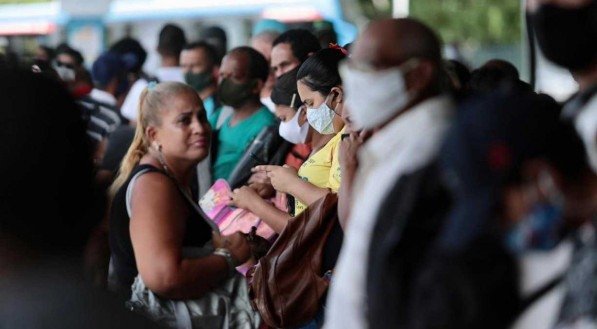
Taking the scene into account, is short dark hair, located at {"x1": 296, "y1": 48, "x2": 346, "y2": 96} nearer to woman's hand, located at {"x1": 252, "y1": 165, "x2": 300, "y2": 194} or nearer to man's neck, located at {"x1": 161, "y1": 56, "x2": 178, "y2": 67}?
woman's hand, located at {"x1": 252, "y1": 165, "x2": 300, "y2": 194}

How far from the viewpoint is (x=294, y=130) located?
18.3 feet

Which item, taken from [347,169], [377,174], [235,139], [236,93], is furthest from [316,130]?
[377,174]

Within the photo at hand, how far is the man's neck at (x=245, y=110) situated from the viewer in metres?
6.84

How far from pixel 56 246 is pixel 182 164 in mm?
2637

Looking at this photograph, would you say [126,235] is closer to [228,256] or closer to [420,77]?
[228,256]

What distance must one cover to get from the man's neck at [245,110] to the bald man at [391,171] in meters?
3.91

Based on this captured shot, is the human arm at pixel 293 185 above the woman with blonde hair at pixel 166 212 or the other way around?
the other way around

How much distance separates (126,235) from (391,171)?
221cm

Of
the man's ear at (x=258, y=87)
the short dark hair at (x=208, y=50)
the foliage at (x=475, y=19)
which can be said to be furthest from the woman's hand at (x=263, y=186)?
the foliage at (x=475, y=19)

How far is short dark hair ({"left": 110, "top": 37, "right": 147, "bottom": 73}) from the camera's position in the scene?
10.1 m

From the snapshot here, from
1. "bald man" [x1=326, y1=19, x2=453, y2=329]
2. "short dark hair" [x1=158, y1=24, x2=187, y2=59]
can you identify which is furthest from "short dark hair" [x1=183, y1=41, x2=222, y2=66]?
"bald man" [x1=326, y1=19, x2=453, y2=329]

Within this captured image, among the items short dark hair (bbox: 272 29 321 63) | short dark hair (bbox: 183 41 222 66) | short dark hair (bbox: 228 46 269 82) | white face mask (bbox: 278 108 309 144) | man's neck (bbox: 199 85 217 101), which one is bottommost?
man's neck (bbox: 199 85 217 101)

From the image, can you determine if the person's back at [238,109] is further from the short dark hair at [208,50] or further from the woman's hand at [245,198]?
the woman's hand at [245,198]

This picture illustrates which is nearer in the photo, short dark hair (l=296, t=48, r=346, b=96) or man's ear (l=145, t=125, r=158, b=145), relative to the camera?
man's ear (l=145, t=125, r=158, b=145)
